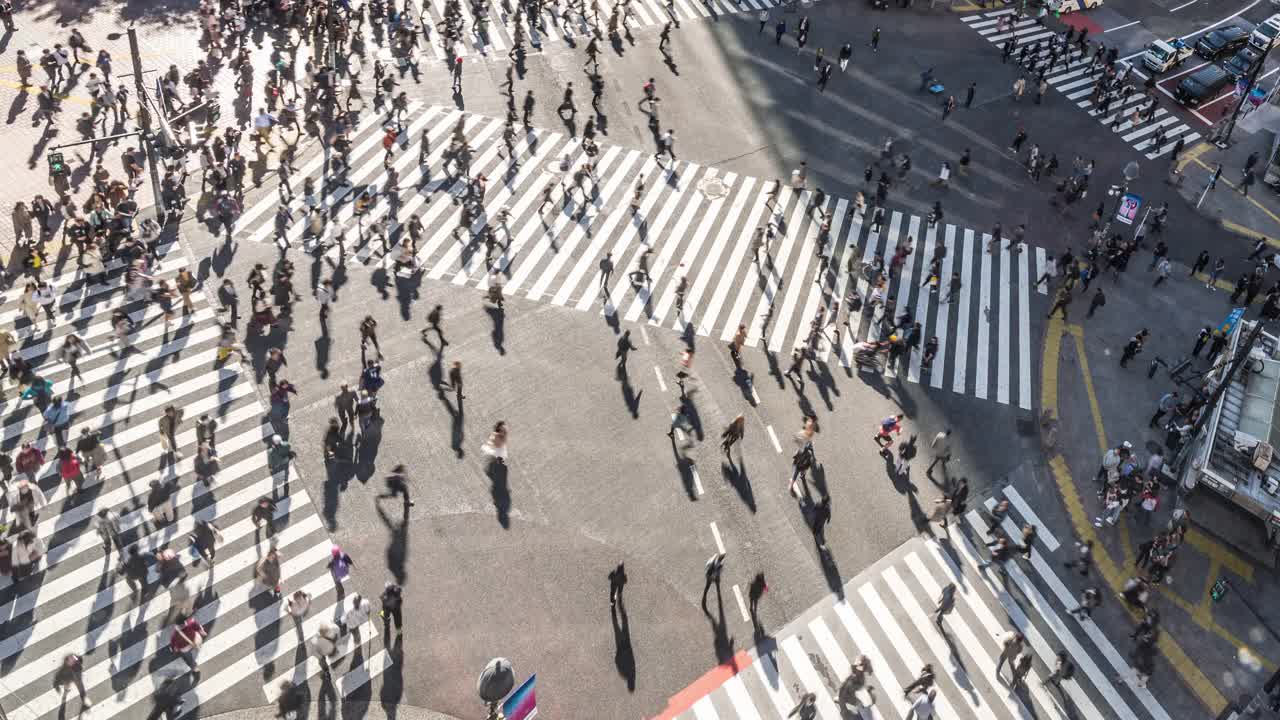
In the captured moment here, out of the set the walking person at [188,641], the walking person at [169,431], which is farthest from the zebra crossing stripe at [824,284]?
the walking person at [188,641]

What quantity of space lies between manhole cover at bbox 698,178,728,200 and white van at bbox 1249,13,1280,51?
127 ft

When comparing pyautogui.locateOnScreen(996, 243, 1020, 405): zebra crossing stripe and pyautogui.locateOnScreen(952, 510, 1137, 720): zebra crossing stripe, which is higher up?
pyautogui.locateOnScreen(996, 243, 1020, 405): zebra crossing stripe

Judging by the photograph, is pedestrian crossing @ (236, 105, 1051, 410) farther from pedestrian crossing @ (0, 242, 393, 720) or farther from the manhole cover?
pedestrian crossing @ (0, 242, 393, 720)

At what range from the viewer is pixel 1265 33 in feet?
199

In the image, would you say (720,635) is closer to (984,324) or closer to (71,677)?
(71,677)

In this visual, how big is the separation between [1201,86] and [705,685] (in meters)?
50.9

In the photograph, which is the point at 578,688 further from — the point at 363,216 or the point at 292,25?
the point at 292,25

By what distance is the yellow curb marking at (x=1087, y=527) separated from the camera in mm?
29094

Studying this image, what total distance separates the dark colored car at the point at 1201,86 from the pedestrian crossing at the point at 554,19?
25.6 m

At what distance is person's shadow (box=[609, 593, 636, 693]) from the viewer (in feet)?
88.9

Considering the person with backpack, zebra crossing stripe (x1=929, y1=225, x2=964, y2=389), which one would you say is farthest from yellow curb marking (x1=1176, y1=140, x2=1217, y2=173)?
the person with backpack

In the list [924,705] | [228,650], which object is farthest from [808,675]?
[228,650]

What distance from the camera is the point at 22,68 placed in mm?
46219

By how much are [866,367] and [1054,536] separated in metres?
9.35
